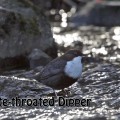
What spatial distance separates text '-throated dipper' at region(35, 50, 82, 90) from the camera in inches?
306

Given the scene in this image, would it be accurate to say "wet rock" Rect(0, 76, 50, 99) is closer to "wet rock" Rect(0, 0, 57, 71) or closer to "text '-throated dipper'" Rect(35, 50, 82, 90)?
"text '-throated dipper'" Rect(35, 50, 82, 90)

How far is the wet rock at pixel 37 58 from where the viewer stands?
1047 centimetres

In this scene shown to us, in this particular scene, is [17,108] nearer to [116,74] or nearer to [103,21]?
[116,74]

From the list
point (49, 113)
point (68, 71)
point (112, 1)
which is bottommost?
point (49, 113)

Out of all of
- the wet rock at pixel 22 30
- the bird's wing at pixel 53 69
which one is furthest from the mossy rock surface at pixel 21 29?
the bird's wing at pixel 53 69

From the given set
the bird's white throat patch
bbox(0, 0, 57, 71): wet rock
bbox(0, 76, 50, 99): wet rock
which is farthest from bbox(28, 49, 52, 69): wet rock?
the bird's white throat patch

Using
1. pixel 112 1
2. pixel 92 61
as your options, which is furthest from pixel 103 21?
pixel 92 61

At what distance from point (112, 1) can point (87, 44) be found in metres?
7.15

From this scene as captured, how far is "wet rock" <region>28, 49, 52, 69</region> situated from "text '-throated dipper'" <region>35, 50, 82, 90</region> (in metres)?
2.24

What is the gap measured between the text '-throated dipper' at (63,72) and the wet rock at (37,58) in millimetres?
2241

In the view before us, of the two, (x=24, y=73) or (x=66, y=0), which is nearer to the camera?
(x=24, y=73)

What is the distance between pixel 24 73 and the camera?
32.1ft

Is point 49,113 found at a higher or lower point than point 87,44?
lower

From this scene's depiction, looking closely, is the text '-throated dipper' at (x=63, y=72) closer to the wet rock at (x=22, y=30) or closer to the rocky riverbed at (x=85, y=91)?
the rocky riverbed at (x=85, y=91)
